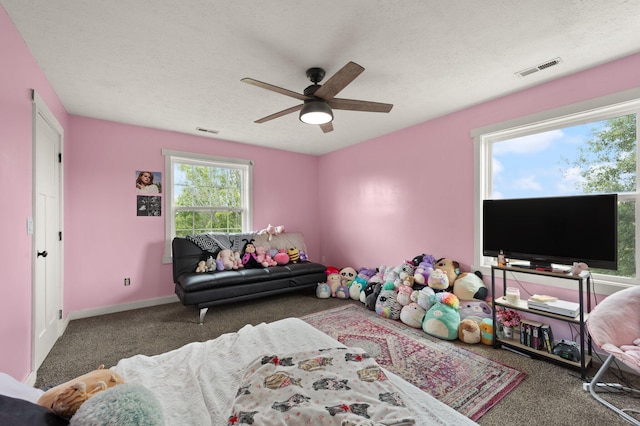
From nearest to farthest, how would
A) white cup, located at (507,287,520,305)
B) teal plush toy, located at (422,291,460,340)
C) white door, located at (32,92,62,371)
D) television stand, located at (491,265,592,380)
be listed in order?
television stand, located at (491,265,592,380) < white door, located at (32,92,62,371) < white cup, located at (507,287,520,305) < teal plush toy, located at (422,291,460,340)

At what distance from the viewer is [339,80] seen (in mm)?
2002

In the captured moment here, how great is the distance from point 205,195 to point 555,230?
452cm

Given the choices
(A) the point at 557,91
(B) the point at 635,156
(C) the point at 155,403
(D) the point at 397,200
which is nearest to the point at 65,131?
(C) the point at 155,403

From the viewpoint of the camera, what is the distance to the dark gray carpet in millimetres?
1774

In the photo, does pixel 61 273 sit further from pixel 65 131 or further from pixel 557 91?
pixel 557 91

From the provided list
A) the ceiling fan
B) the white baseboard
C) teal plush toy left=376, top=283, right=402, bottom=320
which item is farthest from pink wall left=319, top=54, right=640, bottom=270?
the white baseboard

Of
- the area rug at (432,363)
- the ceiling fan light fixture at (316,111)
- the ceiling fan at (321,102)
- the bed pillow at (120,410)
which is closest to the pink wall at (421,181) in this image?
the area rug at (432,363)

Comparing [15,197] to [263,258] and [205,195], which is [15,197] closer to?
[205,195]

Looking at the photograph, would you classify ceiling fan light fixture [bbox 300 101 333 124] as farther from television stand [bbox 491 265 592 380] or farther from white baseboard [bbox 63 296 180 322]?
white baseboard [bbox 63 296 180 322]

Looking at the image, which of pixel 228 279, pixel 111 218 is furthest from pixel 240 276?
pixel 111 218

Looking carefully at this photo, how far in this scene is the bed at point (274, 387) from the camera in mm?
927

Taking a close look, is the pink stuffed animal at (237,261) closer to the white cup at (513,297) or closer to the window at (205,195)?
the window at (205,195)

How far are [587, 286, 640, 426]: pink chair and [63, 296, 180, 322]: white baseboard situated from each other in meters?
4.72

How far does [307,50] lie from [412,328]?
2961mm
